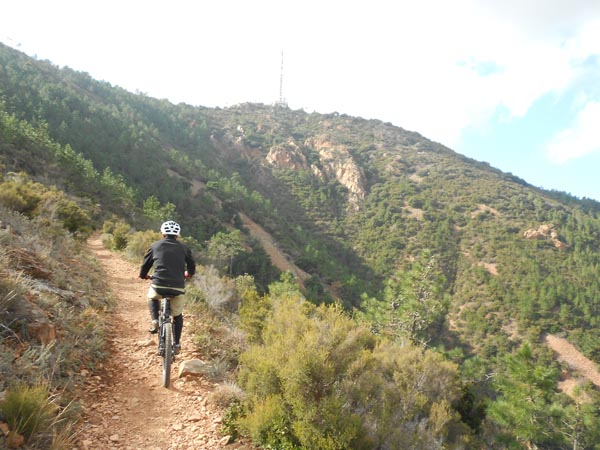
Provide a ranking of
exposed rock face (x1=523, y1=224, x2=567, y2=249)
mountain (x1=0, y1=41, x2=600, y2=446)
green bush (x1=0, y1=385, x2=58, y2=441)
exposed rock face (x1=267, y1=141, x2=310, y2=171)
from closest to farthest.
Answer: green bush (x1=0, y1=385, x2=58, y2=441) < mountain (x1=0, y1=41, x2=600, y2=446) < exposed rock face (x1=523, y1=224, x2=567, y2=249) < exposed rock face (x1=267, y1=141, x2=310, y2=171)

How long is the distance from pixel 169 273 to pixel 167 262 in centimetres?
15

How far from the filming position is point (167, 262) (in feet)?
14.4

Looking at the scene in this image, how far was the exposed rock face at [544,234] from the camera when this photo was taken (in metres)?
50.1

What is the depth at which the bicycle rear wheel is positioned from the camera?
4273 mm

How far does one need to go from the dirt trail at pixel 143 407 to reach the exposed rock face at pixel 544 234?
59.3 meters

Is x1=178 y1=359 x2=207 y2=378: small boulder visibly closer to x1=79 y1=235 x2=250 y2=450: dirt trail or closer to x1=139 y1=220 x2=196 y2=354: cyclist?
x1=79 y1=235 x2=250 y2=450: dirt trail

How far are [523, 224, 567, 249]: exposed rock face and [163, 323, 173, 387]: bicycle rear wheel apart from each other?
59.8 m

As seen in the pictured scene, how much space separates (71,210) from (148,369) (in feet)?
40.9

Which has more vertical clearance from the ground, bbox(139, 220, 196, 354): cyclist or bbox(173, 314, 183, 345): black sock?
bbox(139, 220, 196, 354): cyclist

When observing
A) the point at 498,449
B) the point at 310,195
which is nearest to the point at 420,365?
the point at 498,449

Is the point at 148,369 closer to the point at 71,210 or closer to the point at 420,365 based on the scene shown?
the point at 420,365

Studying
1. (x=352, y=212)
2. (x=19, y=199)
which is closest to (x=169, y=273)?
(x=19, y=199)

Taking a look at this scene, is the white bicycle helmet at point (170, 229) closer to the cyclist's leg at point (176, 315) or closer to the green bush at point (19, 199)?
the cyclist's leg at point (176, 315)

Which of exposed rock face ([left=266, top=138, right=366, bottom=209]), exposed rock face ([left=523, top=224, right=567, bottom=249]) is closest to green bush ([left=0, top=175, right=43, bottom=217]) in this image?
exposed rock face ([left=523, top=224, right=567, bottom=249])
